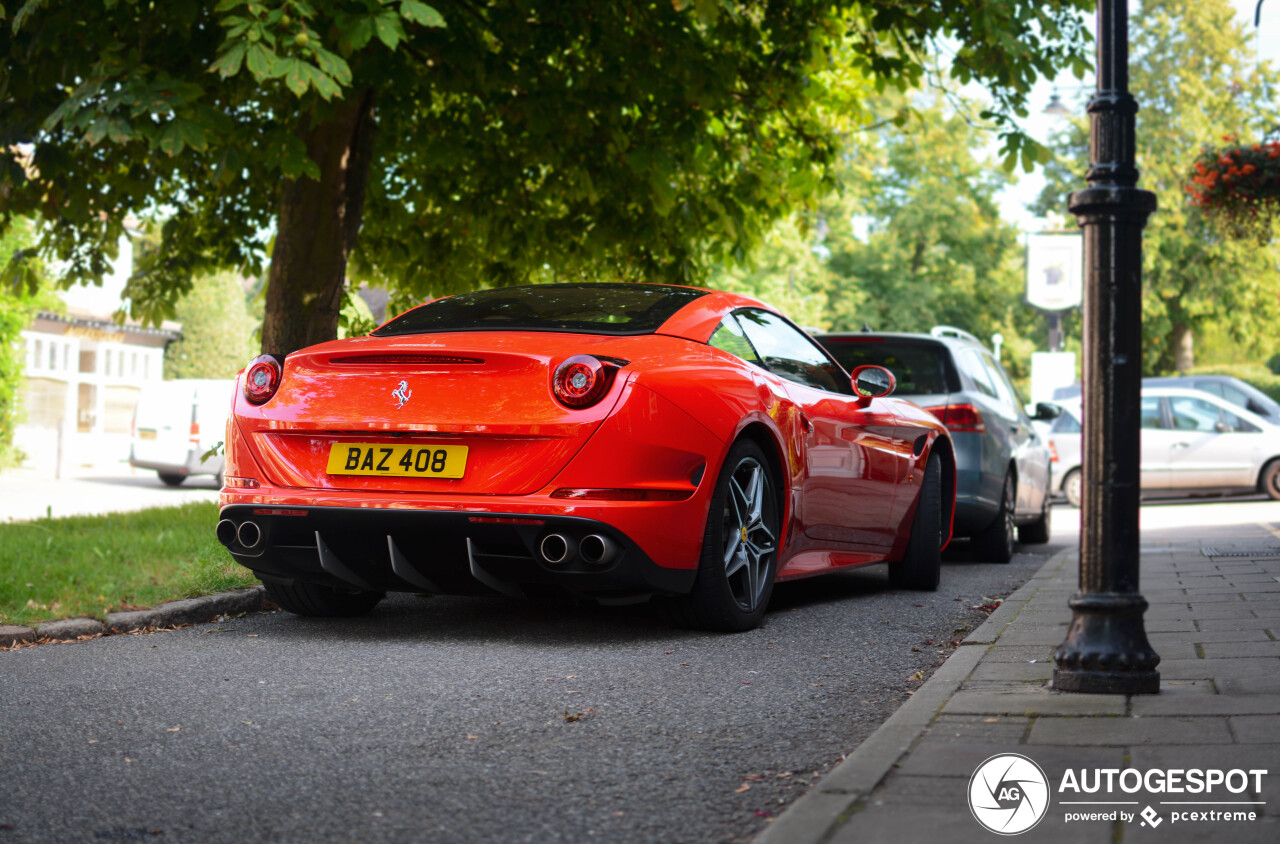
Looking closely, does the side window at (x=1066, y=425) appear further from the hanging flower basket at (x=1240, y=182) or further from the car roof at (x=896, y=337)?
the car roof at (x=896, y=337)

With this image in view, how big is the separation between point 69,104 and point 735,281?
3167cm

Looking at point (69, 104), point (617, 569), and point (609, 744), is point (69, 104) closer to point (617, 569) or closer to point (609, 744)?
point (617, 569)

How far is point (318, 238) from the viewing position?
992 centimetres

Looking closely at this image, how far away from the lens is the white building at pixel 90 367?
4131 centimetres

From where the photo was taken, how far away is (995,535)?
9539 millimetres

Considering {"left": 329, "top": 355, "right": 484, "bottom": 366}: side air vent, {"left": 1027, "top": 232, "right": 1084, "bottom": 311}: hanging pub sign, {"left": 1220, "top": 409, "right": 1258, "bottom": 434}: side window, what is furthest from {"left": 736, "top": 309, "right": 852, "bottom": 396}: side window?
{"left": 1027, "top": 232, "right": 1084, "bottom": 311}: hanging pub sign

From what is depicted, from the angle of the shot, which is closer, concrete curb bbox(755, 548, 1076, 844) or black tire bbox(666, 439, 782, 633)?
concrete curb bbox(755, 548, 1076, 844)

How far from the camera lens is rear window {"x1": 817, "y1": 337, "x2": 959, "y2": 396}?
9.10 metres

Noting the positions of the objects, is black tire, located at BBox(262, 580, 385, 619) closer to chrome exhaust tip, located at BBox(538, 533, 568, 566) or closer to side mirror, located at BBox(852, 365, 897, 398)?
chrome exhaust tip, located at BBox(538, 533, 568, 566)

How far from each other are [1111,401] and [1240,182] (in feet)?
33.9

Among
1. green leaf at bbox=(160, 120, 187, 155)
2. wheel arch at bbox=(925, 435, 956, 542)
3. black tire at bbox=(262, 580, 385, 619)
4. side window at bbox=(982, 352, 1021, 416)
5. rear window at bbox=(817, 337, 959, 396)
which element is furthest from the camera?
side window at bbox=(982, 352, 1021, 416)

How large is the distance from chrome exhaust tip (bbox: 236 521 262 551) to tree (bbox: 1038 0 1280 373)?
40076 millimetres

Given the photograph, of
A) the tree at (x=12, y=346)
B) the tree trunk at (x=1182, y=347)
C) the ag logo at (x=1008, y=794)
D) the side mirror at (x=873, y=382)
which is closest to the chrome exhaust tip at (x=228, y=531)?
the side mirror at (x=873, y=382)

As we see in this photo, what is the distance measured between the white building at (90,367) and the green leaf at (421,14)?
105 ft
